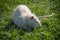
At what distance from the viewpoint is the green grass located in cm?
649

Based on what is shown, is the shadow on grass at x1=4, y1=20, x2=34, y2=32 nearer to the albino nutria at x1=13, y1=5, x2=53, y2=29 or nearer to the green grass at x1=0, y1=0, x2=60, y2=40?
the green grass at x1=0, y1=0, x2=60, y2=40

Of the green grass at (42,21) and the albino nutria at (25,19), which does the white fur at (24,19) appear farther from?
the green grass at (42,21)

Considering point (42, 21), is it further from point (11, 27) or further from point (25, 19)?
point (11, 27)

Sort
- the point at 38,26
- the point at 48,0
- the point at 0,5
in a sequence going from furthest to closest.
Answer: the point at 48,0 < the point at 0,5 < the point at 38,26

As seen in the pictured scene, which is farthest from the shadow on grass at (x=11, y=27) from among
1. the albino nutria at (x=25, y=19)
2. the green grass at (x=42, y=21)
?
the albino nutria at (x=25, y=19)

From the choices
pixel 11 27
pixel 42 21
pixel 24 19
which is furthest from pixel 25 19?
pixel 42 21

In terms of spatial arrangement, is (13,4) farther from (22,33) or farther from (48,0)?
(22,33)

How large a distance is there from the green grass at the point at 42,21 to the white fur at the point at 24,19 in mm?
194

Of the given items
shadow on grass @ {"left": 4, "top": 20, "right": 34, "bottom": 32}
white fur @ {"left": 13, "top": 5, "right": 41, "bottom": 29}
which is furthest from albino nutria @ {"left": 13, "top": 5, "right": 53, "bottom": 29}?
shadow on grass @ {"left": 4, "top": 20, "right": 34, "bottom": 32}

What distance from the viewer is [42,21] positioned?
7414mm

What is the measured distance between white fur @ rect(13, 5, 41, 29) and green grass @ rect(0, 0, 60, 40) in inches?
7.6

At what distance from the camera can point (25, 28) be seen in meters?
6.89

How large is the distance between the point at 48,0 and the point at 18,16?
7.88 ft

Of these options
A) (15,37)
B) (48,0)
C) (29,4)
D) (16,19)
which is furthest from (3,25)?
(48,0)
